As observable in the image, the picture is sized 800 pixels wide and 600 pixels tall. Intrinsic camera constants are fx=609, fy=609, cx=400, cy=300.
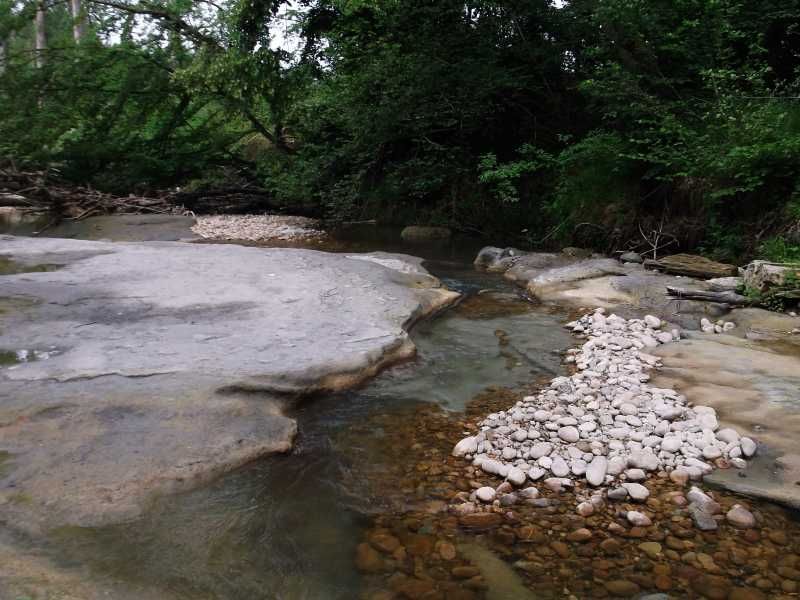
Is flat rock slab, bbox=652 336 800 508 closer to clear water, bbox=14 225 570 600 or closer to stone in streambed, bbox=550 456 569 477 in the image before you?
stone in streambed, bbox=550 456 569 477

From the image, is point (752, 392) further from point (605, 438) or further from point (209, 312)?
point (209, 312)

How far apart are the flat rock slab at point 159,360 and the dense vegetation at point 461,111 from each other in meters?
3.52

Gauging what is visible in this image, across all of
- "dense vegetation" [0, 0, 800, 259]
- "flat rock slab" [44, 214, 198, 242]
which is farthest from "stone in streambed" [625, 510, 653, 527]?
"flat rock slab" [44, 214, 198, 242]

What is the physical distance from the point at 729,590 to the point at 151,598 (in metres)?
1.80

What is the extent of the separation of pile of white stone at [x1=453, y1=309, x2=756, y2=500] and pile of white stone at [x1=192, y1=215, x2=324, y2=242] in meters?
7.20

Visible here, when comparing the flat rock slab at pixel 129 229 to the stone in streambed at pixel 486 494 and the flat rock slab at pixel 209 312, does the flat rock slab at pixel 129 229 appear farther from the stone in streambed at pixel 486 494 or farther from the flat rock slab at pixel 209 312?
the stone in streambed at pixel 486 494

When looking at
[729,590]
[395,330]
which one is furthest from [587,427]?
[395,330]

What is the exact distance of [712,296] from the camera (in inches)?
205

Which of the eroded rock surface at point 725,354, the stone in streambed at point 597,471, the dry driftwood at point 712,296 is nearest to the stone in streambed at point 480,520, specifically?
the eroded rock surface at point 725,354

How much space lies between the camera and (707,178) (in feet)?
22.7

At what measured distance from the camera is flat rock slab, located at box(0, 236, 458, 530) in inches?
90.3

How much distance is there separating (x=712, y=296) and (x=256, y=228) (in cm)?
769

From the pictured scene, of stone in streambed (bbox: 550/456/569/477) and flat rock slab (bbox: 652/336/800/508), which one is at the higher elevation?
flat rock slab (bbox: 652/336/800/508)

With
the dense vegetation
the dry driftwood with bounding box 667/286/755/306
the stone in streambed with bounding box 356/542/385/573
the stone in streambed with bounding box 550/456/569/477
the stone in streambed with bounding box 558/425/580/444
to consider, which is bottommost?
the stone in streambed with bounding box 356/542/385/573
